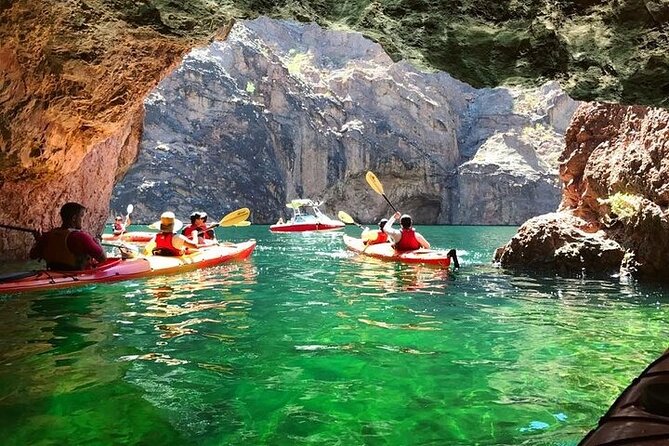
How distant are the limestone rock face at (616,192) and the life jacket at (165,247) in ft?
21.5

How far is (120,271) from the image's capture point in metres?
8.08

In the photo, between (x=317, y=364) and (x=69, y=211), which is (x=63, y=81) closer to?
(x=69, y=211)

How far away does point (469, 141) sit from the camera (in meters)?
44.9

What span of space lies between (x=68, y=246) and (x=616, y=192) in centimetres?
903

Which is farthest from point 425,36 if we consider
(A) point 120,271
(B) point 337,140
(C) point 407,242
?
(B) point 337,140

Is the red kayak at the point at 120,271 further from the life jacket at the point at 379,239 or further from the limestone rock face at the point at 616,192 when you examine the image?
the limestone rock face at the point at 616,192

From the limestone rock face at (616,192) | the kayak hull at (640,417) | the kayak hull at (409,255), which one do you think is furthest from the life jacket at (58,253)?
the limestone rock face at (616,192)

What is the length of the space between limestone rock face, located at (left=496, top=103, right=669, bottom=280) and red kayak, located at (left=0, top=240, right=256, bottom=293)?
598cm

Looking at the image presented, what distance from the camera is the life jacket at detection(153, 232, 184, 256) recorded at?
32.6ft

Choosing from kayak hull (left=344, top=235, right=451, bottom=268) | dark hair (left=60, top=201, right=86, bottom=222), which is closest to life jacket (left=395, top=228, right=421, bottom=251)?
kayak hull (left=344, top=235, right=451, bottom=268)

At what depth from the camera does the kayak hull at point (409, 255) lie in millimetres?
10438

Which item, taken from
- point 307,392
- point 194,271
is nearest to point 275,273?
point 194,271

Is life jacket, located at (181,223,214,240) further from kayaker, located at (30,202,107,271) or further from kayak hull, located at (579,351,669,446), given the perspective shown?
kayak hull, located at (579,351,669,446)

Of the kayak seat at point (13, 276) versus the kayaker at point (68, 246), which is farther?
the kayaker at point (68, 246)
